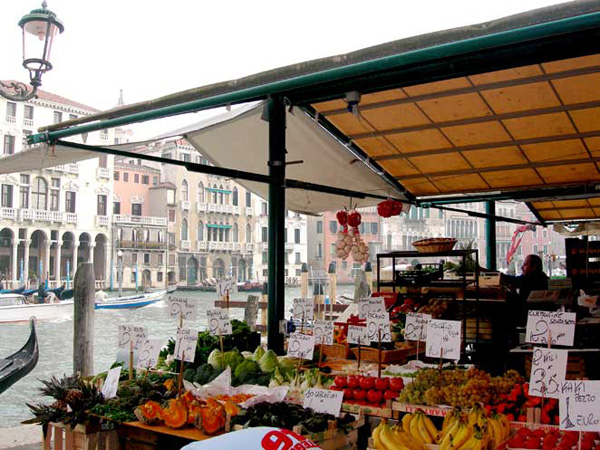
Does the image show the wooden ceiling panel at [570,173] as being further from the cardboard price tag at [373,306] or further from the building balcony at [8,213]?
the building balcony at [8,213]

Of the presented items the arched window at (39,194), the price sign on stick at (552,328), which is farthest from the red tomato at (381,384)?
the arched window at (39,194)

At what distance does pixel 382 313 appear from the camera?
4.02 m

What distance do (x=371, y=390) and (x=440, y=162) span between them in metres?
3.86

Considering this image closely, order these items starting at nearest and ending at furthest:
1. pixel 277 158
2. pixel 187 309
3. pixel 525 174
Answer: pixel 187 309
pixel 277 158
pixel 525 174

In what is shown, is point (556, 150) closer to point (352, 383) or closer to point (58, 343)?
point (352, 383)

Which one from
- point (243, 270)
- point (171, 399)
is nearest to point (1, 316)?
point (171, 399)

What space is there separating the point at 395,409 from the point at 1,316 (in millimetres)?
28434

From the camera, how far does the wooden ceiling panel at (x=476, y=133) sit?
5.55m

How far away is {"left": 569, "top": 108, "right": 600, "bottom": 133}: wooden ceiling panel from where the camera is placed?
5.04 metres

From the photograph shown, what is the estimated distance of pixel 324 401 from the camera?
3.20 metres

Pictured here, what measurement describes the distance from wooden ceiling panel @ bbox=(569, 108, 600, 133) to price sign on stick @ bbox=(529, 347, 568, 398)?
2904 mm

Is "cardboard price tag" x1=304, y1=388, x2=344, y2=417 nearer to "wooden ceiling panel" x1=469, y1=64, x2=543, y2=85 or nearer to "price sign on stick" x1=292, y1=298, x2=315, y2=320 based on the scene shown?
"price sign on stick" x1=292, y1=298, x2=315, y2=320

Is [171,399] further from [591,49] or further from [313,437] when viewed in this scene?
[591,49]

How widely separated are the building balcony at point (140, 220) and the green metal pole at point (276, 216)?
49746 millimetres
